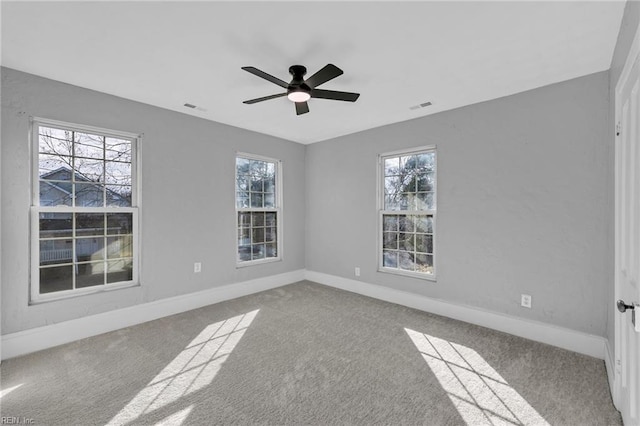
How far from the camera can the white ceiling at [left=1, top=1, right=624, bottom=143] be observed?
179cm

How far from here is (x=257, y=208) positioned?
15.0 ft

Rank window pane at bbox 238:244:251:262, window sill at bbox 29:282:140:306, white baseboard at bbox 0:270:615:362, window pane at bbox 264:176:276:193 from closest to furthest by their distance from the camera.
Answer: white baseboard at bbox 0:270:615:362 < window sill at bbox 29:282:140:306 < window pane at bbox 238:244:251:262 < window pane at bbox 264:176:276:193

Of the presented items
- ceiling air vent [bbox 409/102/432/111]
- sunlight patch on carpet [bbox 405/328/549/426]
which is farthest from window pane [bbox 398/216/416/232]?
sunlight patch on carpet [bbox 405/328/549/426]

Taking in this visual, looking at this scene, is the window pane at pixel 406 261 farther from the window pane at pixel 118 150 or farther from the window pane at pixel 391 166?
the window pane at pixel 118 150

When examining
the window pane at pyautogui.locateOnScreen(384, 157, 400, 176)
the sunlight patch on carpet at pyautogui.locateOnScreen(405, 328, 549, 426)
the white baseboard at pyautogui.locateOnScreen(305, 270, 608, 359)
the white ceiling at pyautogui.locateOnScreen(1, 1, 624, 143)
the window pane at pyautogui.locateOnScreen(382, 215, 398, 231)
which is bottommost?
the sunlight patch on carpet at pyautogui.locateOnScreen(405, 328, 549, 426)

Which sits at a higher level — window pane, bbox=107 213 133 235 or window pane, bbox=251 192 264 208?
window pane, bbox=251 192 264 208

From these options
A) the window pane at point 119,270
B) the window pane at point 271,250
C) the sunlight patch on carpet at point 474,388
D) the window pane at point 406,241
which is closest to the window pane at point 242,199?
the window pane at point 271,250

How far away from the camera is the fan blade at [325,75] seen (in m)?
1.99

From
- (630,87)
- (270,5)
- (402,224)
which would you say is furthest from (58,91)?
(630,87)

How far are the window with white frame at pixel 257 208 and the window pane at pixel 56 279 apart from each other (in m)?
1.94

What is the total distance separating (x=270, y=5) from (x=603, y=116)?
2.94 metres

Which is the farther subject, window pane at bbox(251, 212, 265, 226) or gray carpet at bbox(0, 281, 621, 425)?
window pane at bbox(251, 212, 265, 226)

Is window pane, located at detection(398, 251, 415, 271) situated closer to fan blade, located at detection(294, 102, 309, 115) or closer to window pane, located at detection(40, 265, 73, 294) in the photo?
fan blade, located at detection(294, 102, 309, 115)

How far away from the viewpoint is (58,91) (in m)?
2.74
